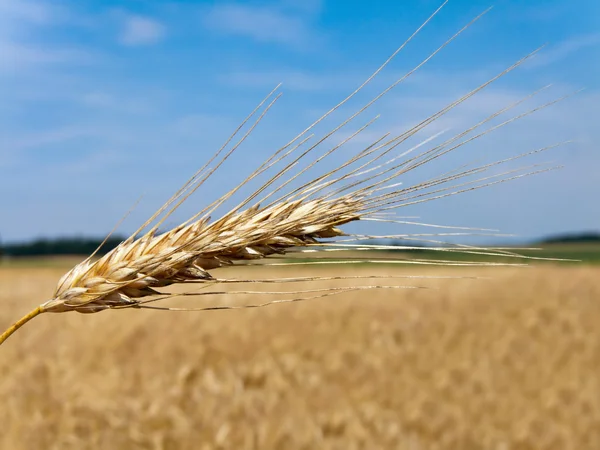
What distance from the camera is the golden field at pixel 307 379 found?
4.25 meters

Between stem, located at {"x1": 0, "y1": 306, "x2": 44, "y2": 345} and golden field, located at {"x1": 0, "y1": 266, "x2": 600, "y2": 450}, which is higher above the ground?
stem, located at {"x1": 0, "y1": 306, "x2": 44, "y2": 345}

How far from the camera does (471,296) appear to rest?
364 inches

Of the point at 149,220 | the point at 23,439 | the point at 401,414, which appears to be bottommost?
the point at 23,439

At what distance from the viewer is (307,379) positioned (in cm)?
520

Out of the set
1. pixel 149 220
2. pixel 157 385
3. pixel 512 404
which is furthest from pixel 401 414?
pixel 149 220

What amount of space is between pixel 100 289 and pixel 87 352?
4953mm

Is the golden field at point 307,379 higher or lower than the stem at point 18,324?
lower

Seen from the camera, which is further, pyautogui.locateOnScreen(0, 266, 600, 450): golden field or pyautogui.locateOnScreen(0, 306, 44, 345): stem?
pyautogui.locateOnScreen(0, 266, 600, 450): golden field

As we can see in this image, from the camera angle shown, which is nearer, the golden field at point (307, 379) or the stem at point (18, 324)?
the stem at point (18, 324)

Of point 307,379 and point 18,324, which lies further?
point 307,379

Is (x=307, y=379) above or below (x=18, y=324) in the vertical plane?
below

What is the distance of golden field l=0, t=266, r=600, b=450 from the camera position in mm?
4246

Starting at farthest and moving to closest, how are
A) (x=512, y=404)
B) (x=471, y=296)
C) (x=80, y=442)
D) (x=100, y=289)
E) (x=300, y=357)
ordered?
(x=471, y=296) < (x=300, y=357) < (x=512, y=404) < (x=80, y=442) < (x=100, y=289)

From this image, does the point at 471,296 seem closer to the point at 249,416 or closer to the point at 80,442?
the point at 249,416
